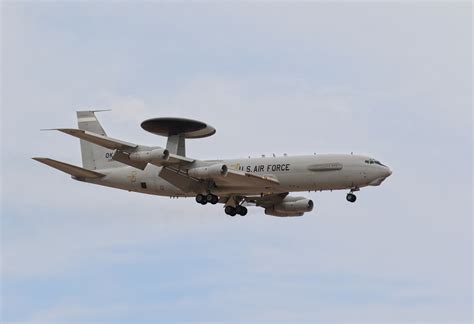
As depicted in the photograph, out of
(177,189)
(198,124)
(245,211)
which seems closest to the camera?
(198,124)

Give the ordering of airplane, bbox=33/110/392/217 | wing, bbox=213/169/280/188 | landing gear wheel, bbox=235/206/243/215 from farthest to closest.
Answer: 1. landing gear wheel, bbox=235/206/243/215
2. wing, bbox=213/169/280/188
3. airplane, bbox=33/110/392/217

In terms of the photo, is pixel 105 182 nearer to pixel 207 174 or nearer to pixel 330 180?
pixel 207 174

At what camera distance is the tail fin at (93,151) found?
68.0 meters

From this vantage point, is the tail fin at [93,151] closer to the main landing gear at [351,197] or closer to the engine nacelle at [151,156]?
the engine nacelle at [151,156]

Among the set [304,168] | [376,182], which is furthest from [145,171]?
[376,182]

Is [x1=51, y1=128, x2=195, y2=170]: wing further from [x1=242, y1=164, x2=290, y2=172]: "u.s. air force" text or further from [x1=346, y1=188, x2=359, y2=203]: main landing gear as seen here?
[x1=346, y1=188, x2=359, y2=203]: main landing gear

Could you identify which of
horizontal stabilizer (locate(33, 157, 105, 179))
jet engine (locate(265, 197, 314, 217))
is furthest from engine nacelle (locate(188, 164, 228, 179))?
jet engine (locate(265, 197, 314, 217))

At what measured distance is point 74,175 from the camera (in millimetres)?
66125

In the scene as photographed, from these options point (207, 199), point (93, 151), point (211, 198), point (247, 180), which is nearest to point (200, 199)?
point (207, 199)

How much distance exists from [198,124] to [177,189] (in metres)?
6.15

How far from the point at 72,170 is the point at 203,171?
9.67 meters

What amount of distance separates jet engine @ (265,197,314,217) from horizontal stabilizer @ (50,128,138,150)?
13.9 meters

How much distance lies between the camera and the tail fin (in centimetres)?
6800

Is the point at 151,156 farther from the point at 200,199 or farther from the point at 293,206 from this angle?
the point at 293,206
